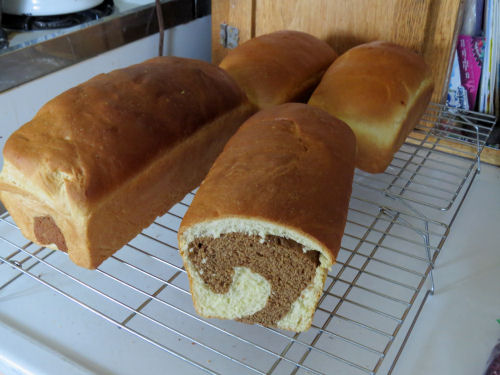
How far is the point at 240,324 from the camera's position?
3.39 feet

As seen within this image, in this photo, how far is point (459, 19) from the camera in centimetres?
144

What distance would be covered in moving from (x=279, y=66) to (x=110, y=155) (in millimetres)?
618

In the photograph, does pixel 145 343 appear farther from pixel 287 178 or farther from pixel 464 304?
pixel 464 304

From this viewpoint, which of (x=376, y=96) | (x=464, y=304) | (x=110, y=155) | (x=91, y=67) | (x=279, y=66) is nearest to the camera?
(x=110, y=155)

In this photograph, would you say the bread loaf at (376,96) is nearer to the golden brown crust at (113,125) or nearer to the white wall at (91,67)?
the golden brown crust at (113,125)

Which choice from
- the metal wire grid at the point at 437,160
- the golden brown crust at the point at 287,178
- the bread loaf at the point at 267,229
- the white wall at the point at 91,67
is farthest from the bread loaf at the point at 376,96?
the white wall at the point at 91,67

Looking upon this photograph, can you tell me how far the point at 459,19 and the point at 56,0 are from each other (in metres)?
1.17

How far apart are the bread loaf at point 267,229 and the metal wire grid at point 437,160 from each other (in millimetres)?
416

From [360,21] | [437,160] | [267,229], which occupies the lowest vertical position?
[437,160]

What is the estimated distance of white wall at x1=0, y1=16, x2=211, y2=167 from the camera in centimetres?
136

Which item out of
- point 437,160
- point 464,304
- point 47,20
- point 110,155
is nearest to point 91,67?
point 47,20

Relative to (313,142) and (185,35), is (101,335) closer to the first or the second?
(313,142)

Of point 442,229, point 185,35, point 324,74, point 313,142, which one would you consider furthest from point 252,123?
point 185,35

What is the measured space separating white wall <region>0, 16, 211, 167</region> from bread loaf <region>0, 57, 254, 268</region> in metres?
0.37
